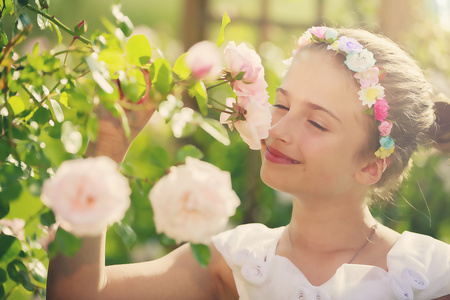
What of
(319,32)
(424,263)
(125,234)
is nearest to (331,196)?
(424,263)

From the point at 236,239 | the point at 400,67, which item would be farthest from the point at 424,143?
the point at 236,239

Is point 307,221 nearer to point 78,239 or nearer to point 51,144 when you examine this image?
point 78,239

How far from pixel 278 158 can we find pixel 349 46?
0.38m

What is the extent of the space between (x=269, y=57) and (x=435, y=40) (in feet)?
3.56

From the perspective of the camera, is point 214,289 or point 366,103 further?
point 214,289

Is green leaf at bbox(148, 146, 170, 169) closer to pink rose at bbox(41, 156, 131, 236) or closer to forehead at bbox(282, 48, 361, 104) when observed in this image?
pink rose at bbox(41, 156, 131, 236)

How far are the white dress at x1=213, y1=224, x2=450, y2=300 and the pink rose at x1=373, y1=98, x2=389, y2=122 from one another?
35 centimetres

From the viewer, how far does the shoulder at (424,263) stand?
1.47 meters

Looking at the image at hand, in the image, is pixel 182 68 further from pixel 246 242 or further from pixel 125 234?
pixel 246 242

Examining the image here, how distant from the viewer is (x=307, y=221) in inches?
61.4

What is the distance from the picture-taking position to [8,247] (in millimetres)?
960

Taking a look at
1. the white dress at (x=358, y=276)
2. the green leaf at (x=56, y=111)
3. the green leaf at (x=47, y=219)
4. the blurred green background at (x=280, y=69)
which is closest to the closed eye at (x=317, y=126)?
the white dress at (x=358, y=276)

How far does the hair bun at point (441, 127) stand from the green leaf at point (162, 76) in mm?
1093

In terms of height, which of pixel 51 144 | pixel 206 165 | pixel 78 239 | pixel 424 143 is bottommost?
pixel 51 144
